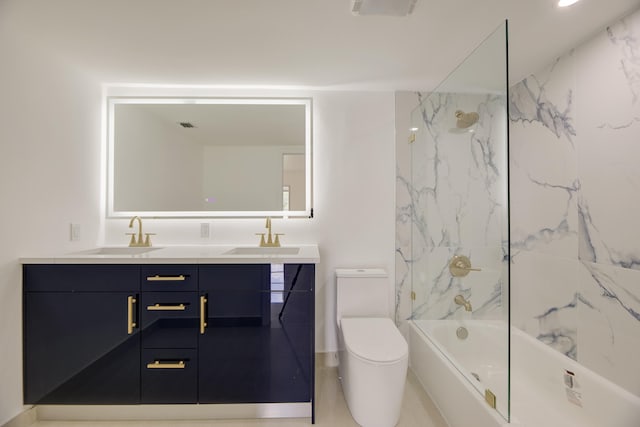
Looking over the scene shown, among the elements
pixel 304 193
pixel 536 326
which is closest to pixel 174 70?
pixel 304 193

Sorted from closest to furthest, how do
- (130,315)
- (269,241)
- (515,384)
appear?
(130,315) → (515,384) → (269,241)

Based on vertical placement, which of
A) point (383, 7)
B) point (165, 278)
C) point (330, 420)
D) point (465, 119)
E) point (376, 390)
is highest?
point (383, 7)

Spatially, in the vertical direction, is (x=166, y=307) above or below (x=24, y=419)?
above

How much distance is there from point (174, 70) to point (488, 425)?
2.71 meters

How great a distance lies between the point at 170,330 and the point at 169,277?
0.99 ft

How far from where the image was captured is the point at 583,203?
172 cm

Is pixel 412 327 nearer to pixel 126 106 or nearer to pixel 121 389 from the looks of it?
pixel 121 389

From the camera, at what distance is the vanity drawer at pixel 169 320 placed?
67.0 inches

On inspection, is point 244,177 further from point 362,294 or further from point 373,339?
point 373,339

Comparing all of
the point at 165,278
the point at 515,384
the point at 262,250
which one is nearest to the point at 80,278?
the point at 165,278

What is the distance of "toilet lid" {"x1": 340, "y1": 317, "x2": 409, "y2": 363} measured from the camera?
159 cm

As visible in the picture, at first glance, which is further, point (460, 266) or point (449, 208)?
point (449, 208)

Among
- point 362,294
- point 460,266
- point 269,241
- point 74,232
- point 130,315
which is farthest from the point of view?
point 269,241

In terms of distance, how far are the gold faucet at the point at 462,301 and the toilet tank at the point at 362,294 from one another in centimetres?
50
